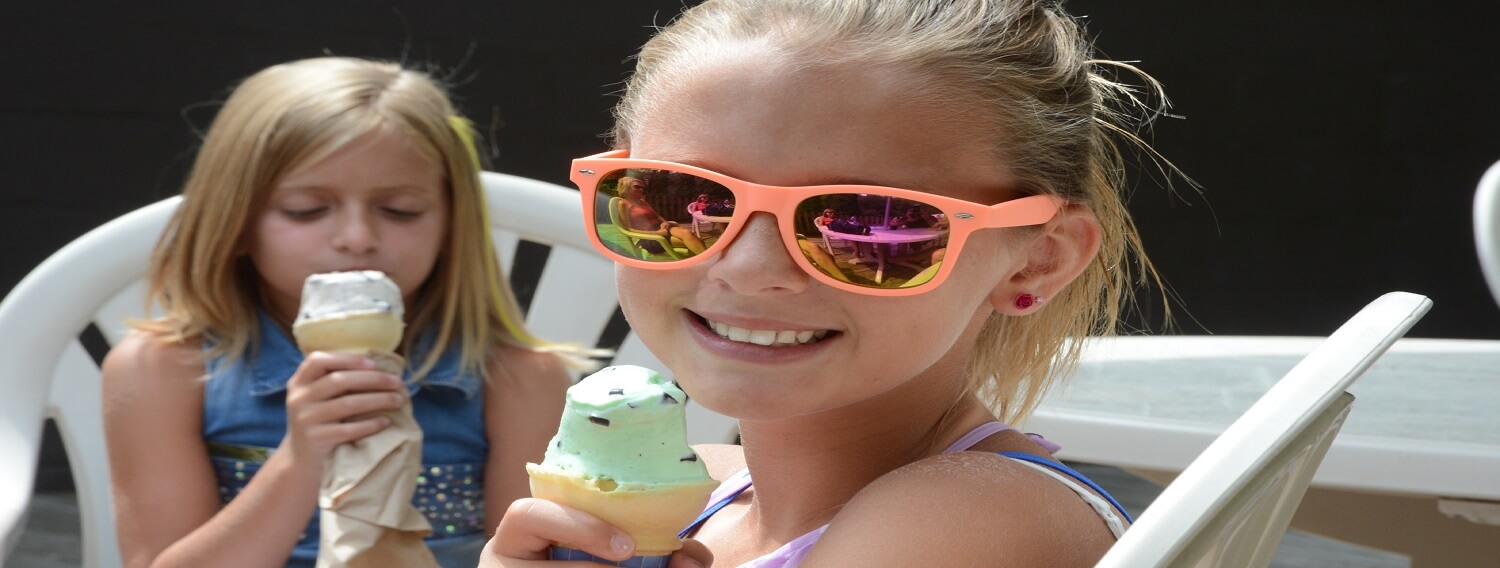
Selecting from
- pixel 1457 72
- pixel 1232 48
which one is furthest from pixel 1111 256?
pixel 1457 72

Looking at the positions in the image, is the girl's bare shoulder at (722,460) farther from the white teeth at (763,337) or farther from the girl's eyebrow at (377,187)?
the girl's eyebrow at (377,187)

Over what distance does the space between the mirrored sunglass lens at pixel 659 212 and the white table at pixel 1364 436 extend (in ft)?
2.16

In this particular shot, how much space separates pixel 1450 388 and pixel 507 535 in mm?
1495

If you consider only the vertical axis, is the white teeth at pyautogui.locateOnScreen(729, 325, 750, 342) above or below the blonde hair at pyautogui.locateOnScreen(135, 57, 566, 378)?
above

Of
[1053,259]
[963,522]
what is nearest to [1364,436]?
[1053,259]

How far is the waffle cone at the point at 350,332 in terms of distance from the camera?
1960 mm

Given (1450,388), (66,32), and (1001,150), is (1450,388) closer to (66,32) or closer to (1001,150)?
(1001,150)

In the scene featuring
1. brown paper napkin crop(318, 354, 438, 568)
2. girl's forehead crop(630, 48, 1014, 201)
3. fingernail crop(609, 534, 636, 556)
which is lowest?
brown paper napkin crop(318, 354, 438, 568)

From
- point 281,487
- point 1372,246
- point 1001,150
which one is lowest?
point 1372,246

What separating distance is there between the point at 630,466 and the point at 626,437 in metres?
0.03

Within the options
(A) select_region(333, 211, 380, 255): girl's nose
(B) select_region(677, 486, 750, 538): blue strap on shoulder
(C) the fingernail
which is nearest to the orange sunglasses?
(C) the fingernail

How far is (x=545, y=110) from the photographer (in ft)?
14.9

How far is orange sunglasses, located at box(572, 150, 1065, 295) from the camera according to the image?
1.12m

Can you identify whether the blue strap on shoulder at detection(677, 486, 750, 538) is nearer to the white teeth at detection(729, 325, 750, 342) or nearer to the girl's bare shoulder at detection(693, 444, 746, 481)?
the girl's bare shoulder at detection(693, 444, 746, 481)
